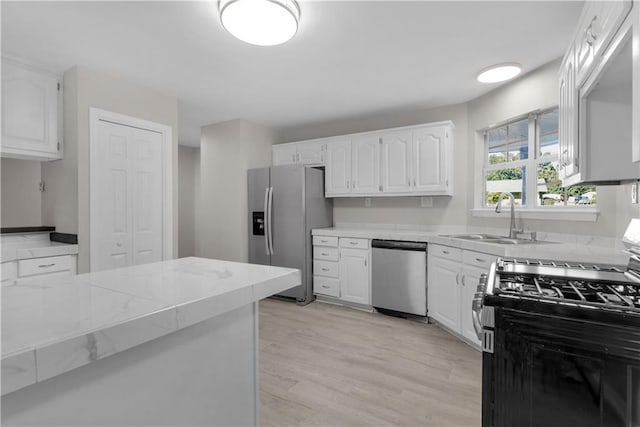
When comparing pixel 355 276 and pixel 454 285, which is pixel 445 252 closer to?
pixel 454 285

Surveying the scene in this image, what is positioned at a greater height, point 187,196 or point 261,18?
point 261,18

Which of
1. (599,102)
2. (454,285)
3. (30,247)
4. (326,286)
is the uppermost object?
(599,102)

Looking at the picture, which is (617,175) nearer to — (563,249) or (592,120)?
(592,120)

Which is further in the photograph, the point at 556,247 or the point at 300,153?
the point at 300,153

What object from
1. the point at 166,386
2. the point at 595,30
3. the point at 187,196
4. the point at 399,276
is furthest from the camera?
the point at 187,196

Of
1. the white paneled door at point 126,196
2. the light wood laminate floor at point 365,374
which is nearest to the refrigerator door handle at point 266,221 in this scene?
the light wood laminate floor at point 365,374

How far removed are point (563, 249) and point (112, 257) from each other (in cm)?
370

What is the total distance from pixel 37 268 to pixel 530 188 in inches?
172

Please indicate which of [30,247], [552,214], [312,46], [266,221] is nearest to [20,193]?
[30,247]

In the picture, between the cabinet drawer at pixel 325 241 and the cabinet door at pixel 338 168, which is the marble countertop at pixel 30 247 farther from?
the cabinet door at pixel 338 168

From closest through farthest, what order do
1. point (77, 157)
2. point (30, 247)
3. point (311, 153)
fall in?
point (30, 247), point (77, 157), point (311, 153)

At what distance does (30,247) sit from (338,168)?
326cm

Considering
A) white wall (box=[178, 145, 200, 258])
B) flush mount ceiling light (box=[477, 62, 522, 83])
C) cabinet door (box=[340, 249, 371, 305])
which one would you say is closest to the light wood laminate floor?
cabinet door (box=[340, 249, 371, 305])

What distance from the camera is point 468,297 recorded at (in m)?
2.74
